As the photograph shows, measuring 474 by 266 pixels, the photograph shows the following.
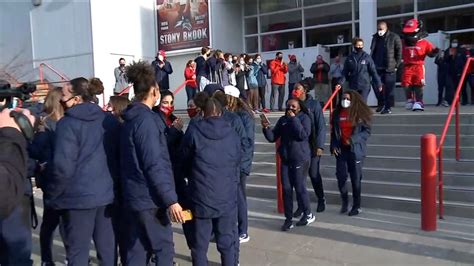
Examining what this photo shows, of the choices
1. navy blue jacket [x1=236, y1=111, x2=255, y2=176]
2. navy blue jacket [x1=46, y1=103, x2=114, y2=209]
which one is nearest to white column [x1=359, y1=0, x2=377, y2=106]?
navy blue jacket [x1=236, y1=111, x2=255, y2=176]

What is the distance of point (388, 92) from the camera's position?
9.53 metres

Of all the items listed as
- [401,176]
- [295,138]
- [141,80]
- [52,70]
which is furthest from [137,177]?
[52,70]

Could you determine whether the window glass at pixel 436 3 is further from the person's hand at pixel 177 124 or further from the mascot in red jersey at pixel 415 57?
the person's hand at pixel 177 124

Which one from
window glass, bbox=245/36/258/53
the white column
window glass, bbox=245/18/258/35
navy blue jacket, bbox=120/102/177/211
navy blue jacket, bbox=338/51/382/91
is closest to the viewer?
navy blue jacket, bbox=120/102/177/211

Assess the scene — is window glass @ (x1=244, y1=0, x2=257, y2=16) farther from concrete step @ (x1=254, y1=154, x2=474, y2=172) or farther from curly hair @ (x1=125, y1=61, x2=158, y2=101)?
curly hair @ (x1=125, y1=61, x2=158, y2=101)

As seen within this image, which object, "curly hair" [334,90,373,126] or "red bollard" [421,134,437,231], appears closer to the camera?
"red bollard" [421,134,437,231]

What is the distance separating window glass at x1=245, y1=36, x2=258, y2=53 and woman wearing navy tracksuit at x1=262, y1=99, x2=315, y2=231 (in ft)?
36.1

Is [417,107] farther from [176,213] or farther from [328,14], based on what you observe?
[176,213]

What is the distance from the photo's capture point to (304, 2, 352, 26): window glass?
14.6 m

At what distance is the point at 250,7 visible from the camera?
1667cm

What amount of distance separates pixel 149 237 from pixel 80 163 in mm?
779

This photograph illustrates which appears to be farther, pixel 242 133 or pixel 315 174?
pixel 315 174

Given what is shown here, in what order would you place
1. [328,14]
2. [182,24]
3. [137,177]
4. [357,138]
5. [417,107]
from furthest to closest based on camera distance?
[182,24] → [328,14] → [417,107] → [357,138] → [137,177]

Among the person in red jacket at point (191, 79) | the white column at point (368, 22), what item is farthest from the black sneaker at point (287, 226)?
the white column at point (368, 22)
